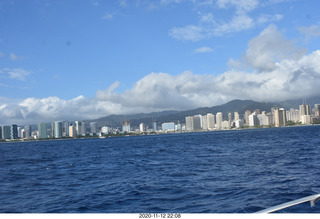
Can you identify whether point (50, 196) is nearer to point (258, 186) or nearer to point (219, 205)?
point (219, 205)

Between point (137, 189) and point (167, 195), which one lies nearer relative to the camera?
point (167, 195)

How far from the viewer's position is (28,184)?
55.8ft

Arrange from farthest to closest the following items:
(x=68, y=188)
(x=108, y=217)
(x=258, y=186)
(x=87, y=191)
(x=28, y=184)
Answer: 1. (x=28, y=184)
2. (x=68, y=188)
3. (x=87, y=191)
4. (x=258, y=186)
5. (x=108, y=217)

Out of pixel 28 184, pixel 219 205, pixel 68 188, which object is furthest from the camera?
pixel 28 184

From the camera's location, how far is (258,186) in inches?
513

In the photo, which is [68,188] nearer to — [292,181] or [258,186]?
[258,186]

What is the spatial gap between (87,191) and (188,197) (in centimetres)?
A: 516

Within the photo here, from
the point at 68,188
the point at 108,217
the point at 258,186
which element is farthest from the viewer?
the point at 68,188

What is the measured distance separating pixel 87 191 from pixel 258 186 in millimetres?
7789

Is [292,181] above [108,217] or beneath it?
beneath

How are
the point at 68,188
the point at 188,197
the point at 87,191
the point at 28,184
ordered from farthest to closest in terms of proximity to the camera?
the point at 28,184 < the point at 68,188 < the point at 87,191 < the point at 188,197

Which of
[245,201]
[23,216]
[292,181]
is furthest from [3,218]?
[292,181]

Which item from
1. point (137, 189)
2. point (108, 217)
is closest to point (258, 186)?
point (137, 189)

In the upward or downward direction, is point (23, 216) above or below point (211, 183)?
above
